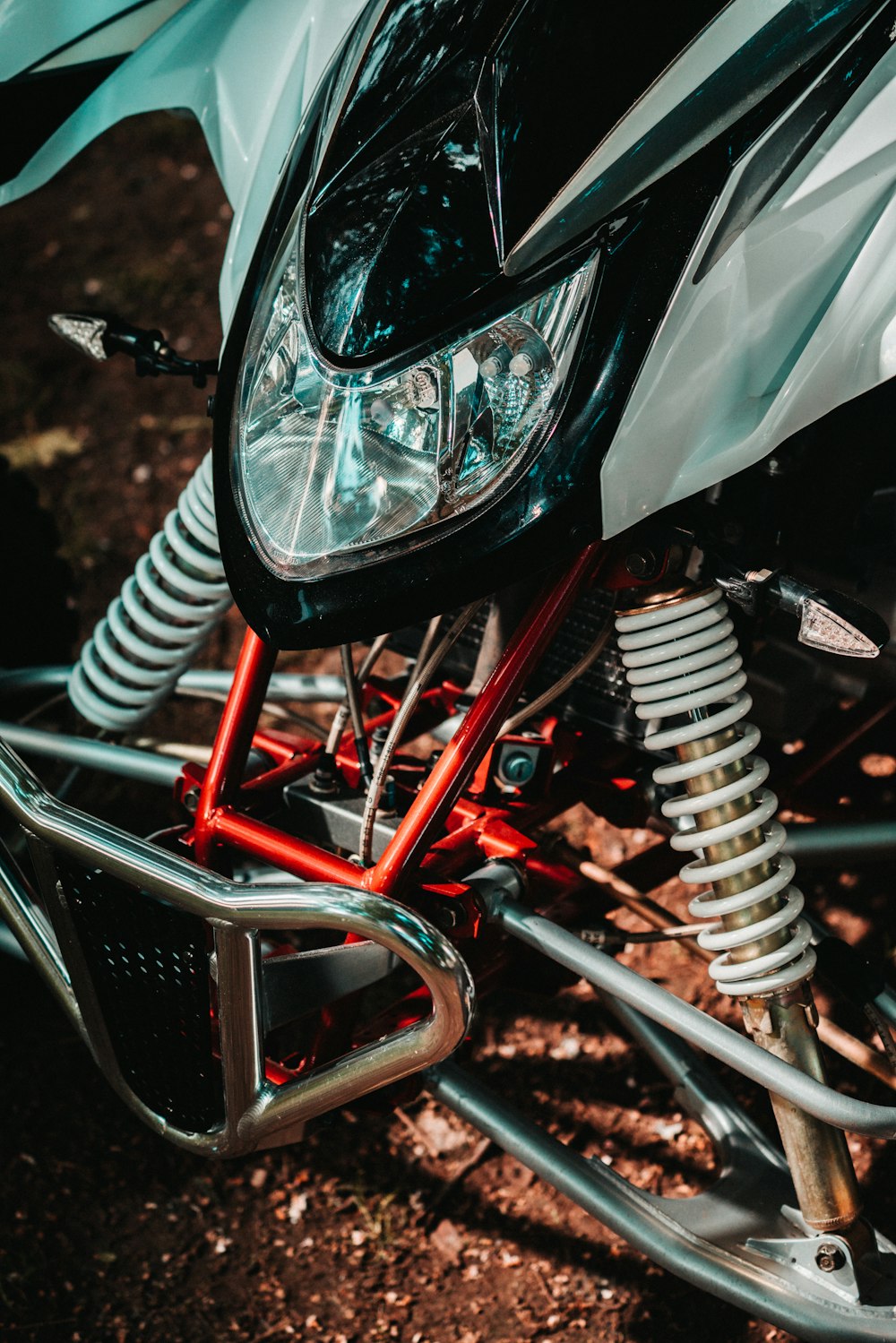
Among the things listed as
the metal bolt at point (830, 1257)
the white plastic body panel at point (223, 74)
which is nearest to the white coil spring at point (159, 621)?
the white plastic body panel at point (223, 74)

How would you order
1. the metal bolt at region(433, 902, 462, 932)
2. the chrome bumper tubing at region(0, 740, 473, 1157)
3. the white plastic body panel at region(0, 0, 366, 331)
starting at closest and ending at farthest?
the chrome bumper tubing at region(0, 740, 473, 1157) → the metal bolt at region(433, 902, 462, 932) → the white plastic body panel at region(0, 0, 366, 331)

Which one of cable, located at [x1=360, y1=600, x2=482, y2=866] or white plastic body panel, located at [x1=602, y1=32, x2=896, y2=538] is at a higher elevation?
white plastic body panel, located at [x1=602, y1=32, x2=896, y2=538]

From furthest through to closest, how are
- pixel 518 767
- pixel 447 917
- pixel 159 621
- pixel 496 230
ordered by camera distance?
pixel 159 621
pixel 518 767
pixel 447 917
pixel 496 230

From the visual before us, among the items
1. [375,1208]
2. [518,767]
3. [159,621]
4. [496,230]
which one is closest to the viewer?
[496,230]

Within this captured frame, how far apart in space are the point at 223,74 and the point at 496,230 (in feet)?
2.46

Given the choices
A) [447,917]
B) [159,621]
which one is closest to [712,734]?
[447,917]

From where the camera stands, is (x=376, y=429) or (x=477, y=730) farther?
(x=477, y=730)

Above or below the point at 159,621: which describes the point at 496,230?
above

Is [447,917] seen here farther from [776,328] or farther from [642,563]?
[776,328]

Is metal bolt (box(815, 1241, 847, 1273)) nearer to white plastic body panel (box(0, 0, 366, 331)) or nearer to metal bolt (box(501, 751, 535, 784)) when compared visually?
metal bolt (box(501, 751, 535, 784))

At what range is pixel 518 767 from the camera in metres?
1.81

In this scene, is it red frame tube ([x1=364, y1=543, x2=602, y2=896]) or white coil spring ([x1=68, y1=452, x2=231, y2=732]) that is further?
white coil spring ([x1=68, y1=452, x2=231, y2=732])

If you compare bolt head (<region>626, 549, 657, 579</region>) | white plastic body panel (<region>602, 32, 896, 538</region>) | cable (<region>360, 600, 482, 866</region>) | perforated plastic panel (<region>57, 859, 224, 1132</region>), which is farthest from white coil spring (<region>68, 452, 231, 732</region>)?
white plastic body panel (<region>602, 32, 896, 538</region>)

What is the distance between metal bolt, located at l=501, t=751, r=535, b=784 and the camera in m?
1.81
